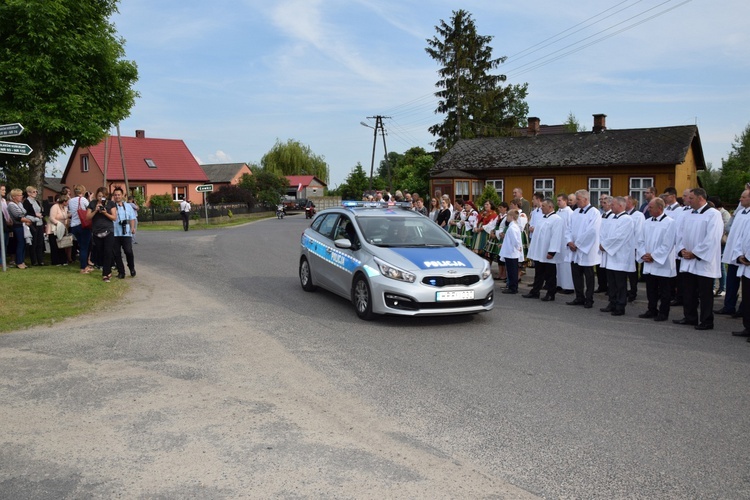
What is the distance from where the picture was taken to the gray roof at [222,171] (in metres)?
85.2

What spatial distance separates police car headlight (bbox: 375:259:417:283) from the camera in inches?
354

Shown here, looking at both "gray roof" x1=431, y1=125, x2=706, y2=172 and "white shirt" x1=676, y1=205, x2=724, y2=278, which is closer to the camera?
"white shirt" x1=676, y1=205, x2=724, y2=278

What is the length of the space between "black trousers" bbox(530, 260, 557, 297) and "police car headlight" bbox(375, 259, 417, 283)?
12.3ft

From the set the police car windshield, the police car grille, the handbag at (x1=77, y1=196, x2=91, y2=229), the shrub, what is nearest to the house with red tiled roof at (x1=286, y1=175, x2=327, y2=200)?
the shrub

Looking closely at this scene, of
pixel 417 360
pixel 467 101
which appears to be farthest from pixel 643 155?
pixel 417 360

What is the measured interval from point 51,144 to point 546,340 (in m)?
16.4

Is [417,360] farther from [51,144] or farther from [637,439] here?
[51,144]

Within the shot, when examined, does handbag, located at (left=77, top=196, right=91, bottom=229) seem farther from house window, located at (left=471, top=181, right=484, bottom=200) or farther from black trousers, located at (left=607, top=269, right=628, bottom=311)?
house window, located at (left=471, top=181, right=484, bottom=200)

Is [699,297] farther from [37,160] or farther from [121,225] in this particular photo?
[37,160]

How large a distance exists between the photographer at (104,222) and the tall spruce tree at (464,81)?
142 ft

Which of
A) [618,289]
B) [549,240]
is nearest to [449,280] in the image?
[618,289]

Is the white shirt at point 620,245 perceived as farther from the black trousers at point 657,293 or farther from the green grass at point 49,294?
the green grass at point 49,294

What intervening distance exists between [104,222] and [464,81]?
44.4m

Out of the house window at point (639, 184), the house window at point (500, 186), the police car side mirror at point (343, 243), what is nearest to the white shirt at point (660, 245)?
the police car side mirror at point (343, 243)
